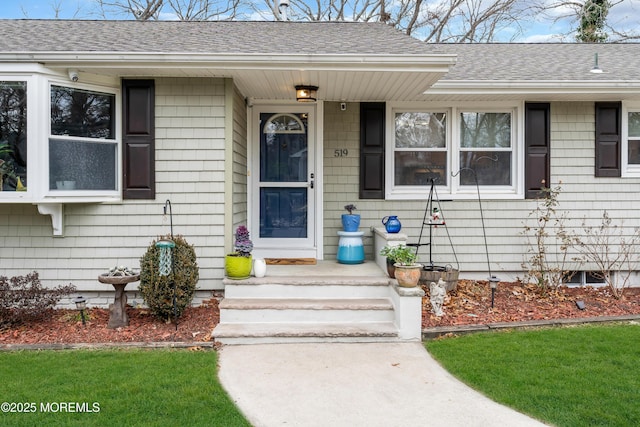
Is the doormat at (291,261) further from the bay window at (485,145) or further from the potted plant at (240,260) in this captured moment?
the bay window at (485,145)

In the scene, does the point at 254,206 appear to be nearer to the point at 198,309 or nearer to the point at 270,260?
the point at 270,260

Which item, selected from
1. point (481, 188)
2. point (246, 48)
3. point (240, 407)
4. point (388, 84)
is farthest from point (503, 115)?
point (240, 407)

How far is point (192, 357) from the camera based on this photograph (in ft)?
13.0

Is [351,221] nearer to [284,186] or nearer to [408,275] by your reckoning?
[284,186]

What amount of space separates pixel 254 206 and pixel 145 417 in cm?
373

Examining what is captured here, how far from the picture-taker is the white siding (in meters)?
5.28

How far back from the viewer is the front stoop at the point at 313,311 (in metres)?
4.43

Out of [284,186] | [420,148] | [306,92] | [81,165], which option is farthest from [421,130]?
[81,165]

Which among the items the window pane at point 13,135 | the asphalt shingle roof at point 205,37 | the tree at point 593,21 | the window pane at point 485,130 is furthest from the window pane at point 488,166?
the tree at point 593,21

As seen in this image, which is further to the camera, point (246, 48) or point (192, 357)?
point (246, 48)

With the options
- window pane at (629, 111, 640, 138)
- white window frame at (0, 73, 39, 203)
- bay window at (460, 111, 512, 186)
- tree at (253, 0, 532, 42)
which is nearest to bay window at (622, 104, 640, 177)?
window pane at (629, 111, 640, 138)

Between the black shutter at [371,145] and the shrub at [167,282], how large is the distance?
262cm

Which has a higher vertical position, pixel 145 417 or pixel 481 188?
pixel 481 188

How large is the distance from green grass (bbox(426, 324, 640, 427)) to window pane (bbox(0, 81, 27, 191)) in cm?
428
